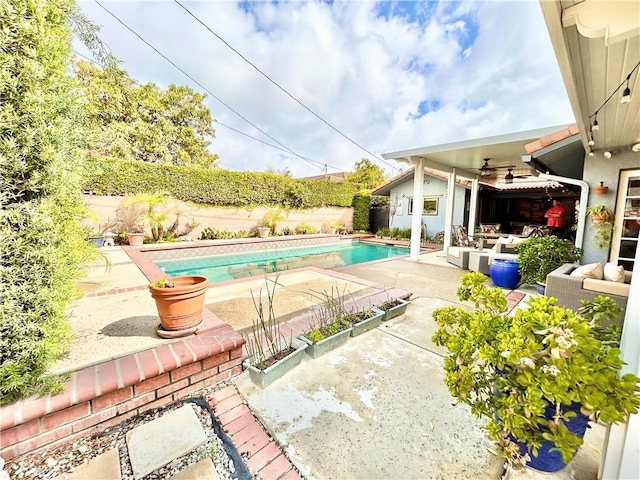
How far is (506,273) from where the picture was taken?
18.8 ft

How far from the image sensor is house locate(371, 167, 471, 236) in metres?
14.0

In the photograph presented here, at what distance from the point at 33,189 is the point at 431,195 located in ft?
50.4

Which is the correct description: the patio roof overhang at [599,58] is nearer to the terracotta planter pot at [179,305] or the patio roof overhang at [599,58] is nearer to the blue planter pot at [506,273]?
the blue planter pot at [506,273]

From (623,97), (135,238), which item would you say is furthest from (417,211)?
(135,238)

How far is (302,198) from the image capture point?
1570 centimetres

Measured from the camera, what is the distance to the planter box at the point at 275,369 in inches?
97.4

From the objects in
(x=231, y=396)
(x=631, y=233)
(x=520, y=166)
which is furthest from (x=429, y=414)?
(x=520, y=166)

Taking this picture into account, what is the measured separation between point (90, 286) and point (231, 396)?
4139mm

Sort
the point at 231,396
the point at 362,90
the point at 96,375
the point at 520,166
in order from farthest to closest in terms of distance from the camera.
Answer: the point at 362,90
the point at 520,166
the point at 231,396
the point at 96,375

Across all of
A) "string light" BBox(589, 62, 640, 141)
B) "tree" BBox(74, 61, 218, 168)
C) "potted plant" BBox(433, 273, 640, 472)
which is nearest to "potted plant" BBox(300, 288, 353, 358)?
"potted plant" BBox(433, 273, 640, 472)

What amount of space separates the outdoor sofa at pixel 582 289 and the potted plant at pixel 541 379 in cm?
282

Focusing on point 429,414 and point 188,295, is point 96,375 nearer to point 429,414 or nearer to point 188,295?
point 188,295

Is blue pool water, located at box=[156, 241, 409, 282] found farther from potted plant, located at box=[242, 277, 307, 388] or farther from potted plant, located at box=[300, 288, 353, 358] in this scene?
potted plant, located at box=[242, 277, 307, 388]

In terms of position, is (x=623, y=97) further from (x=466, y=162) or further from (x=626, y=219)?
(x=466, y=162)
